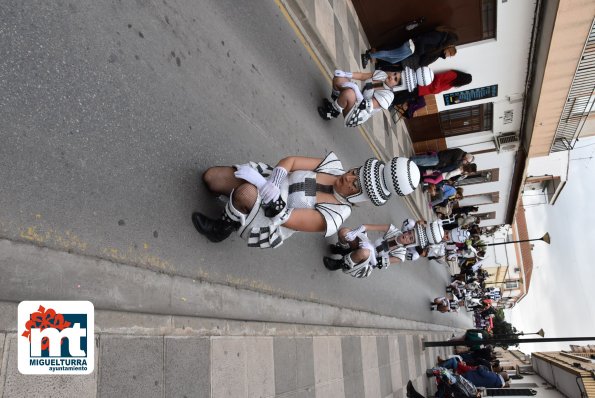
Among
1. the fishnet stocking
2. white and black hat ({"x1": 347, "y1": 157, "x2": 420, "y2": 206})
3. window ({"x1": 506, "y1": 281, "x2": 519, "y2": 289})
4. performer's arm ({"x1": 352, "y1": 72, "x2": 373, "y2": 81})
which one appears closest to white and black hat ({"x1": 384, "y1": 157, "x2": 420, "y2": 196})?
white and black hat ({"x1": 347, "y1": 157, "x2": 420, "y2": 206})

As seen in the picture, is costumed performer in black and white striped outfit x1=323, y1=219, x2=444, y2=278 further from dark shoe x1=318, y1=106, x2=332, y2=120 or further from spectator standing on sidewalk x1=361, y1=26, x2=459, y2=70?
spectator standing on sidewalk x1=361, y1=26, x2=459, y2=70

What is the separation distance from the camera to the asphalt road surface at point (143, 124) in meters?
2.87

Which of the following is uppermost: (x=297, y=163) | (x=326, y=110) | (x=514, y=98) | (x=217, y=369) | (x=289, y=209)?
(x=514, y=98)

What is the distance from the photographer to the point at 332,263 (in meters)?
7.16

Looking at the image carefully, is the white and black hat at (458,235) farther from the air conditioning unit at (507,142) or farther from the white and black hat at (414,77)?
the air conditioning unit at (507,142)

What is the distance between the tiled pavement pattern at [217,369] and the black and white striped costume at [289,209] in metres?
1.03

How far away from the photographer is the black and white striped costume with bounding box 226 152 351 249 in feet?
13.7

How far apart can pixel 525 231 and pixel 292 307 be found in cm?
4837

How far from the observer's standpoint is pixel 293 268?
6.08 m

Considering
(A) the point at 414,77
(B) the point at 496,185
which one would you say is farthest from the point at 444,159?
(B) the point at 496,185

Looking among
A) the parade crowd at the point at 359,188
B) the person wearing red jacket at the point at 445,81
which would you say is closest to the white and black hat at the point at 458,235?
the parade crowd at the point at 359,188

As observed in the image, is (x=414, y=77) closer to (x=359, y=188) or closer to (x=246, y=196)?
(x=359, y=188)

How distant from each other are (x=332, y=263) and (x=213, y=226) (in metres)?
3.25

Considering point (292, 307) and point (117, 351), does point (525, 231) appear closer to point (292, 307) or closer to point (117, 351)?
point (292, 307)
